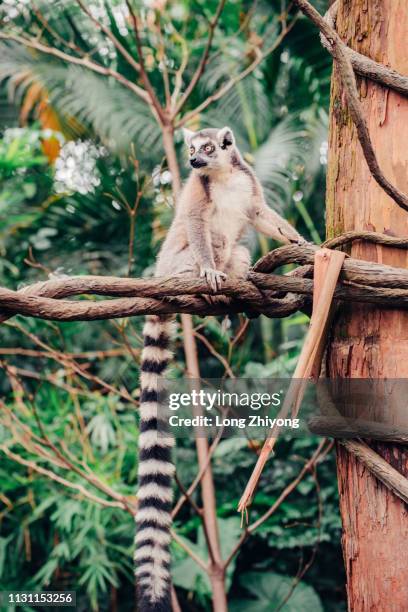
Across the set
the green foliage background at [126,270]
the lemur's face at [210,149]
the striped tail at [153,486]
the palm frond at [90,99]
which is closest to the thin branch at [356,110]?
the striped tail at [153,486]

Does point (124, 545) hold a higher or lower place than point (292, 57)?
lower

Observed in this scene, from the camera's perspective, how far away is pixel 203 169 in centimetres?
326

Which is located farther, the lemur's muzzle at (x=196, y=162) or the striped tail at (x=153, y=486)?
the lemur's muzzle at (x=196, y=162)

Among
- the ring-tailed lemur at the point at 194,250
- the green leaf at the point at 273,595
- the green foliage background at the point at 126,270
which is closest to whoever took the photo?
the ring-tailed lemur at the point at 194,250

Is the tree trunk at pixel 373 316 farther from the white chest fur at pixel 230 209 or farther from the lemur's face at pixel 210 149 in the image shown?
the lemur's face at pixel 210 149

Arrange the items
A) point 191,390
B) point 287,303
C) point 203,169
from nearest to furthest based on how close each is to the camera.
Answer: point 287,303 → point 191,390 → point 203,169

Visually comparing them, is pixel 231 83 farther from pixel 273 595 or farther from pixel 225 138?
pixel 273 595

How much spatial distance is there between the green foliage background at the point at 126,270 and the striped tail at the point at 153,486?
101 inches

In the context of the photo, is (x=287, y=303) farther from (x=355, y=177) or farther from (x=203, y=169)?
(x=203, y=169)

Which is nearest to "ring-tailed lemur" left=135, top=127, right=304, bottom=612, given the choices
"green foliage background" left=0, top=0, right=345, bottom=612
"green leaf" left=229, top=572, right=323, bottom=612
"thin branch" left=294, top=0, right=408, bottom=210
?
"thin branch" left=294, top=0, right=408, bottom=210

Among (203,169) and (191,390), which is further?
(203,169)

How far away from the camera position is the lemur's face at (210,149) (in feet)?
10.6

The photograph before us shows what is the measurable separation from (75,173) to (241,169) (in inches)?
126

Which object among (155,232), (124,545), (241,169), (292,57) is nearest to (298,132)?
(292,57)
